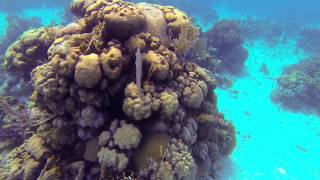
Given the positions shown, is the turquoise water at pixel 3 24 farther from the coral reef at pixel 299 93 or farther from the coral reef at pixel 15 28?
the coral reef at pixel 299 93

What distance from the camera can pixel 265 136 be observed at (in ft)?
32.8

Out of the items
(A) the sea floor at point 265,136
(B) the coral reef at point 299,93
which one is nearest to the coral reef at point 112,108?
(A) the sea floor at point 265,136

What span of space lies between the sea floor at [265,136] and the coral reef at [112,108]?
342 centimetres

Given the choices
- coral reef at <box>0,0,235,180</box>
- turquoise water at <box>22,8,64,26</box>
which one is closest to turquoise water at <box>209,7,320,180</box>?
coral reef at <box>0,0,235,180</box>

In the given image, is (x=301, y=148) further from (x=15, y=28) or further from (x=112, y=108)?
(x=15, y=28)

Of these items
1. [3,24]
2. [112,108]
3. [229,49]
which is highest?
[3,24]

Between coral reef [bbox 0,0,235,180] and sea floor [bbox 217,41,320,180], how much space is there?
11.2ft

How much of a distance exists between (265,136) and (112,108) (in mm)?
7140

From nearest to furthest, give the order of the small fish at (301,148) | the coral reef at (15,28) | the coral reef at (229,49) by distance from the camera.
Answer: the small fish at (301,148) < the coral reef at (229,49) < the coral reef at (15,28)

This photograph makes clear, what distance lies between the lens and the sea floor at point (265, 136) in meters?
8.41

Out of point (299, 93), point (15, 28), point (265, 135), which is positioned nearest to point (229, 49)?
point (299, 93)

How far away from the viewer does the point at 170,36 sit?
579cm

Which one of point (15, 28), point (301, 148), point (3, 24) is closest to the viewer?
point (301, 148)

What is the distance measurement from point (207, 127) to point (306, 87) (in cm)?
877
